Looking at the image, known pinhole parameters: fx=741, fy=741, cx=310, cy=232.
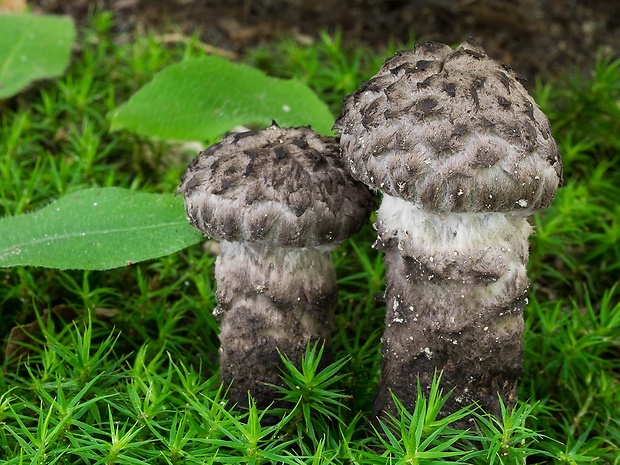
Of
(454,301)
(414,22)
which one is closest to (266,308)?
(454,301)

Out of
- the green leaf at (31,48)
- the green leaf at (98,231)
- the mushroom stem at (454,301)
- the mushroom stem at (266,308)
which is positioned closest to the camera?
the mushroom stem at (454,301)

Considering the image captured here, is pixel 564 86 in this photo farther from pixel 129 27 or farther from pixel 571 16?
pixel 129 27

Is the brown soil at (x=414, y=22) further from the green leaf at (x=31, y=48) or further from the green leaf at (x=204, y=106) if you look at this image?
the green leaf at (x=204, y=106)

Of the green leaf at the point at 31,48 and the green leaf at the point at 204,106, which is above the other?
the green leaf at the point at 204,106

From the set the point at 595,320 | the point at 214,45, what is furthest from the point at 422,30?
the point at 595,320

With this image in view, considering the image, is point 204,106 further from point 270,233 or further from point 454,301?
point 454,301

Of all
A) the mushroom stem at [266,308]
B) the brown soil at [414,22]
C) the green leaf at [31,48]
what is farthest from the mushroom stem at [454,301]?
the brown soil at [414,22]

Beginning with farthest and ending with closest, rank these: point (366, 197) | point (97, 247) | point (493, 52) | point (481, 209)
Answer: point (493, 52), point (97, 247), point (366, 197), point (481, 209)
